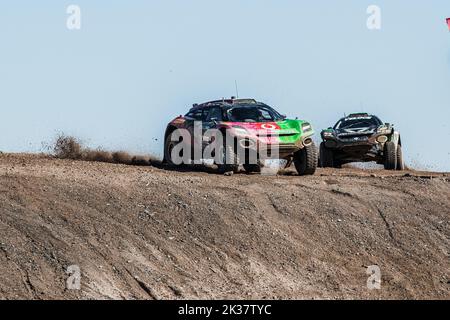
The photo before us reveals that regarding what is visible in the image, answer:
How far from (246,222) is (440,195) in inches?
160

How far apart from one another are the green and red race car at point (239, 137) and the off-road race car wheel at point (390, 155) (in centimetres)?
349

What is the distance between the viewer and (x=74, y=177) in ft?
60.9

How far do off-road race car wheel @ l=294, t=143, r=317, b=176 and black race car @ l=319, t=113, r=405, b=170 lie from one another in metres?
3.61

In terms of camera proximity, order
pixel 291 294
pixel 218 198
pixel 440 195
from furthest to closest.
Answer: pixel 440 195 → pixel 218 198 → pixel 291 294

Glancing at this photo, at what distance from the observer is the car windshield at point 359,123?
2617 centimetres

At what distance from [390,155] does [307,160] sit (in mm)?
4017

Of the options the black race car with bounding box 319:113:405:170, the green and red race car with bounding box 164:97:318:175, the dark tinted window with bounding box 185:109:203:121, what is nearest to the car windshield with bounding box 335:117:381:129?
the black race car with bounding box 319:113:405:170

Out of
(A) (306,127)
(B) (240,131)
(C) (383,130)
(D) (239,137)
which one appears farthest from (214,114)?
(C) (383,130)

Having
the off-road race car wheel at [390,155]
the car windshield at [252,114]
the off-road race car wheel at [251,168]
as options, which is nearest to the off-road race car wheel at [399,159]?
the off-road race car wheel at [390,155]

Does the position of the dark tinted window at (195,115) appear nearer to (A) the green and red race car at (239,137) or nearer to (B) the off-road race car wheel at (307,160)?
(A) the green and red race car at (239,137)

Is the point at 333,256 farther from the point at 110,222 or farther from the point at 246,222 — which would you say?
the point at 110,222

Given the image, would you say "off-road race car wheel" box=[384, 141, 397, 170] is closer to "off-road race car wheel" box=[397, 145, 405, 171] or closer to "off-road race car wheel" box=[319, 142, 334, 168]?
"off-road race car wheel" box=[397, 145, 405, 171]

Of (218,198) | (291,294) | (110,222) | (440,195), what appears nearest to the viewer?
(291,294)

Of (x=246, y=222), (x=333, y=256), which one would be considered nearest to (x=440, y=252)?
(x=333, y=256)
